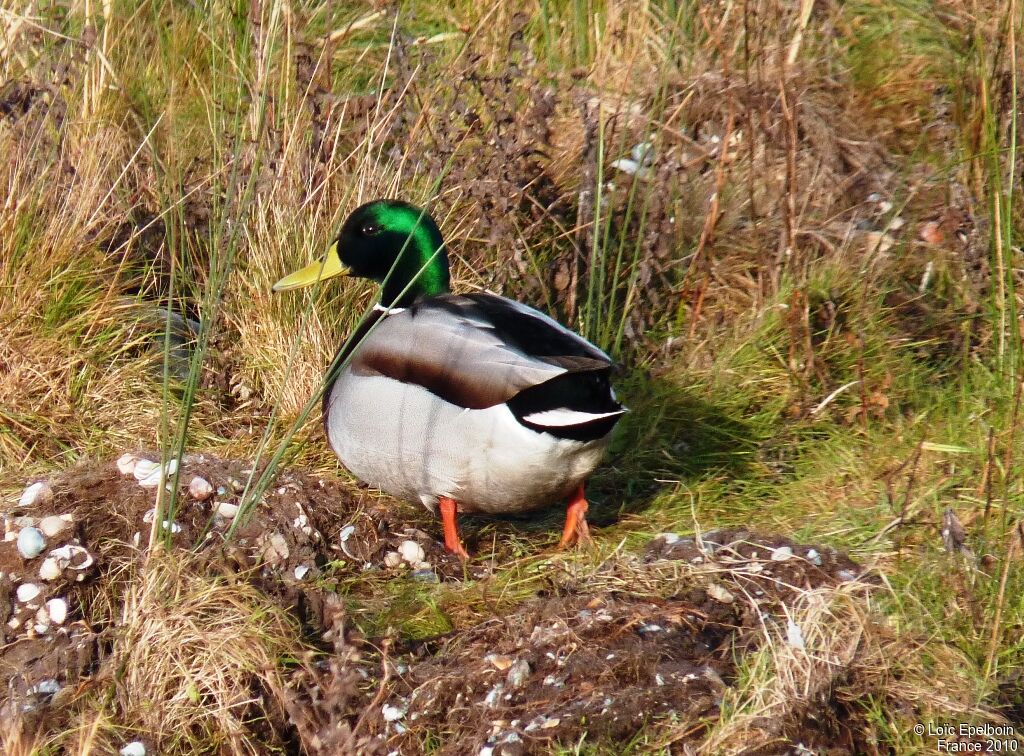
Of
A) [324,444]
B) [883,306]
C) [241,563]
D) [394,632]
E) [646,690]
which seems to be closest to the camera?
[646,690]

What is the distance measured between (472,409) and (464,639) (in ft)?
2.31

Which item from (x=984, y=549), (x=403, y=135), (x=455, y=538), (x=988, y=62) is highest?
(x=988, y=62)

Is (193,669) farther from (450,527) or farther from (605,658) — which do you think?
(450,527)

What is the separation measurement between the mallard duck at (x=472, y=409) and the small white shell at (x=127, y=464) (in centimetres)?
58

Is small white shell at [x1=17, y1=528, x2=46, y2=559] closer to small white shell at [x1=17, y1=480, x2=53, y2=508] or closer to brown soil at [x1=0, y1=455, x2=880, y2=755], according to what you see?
brown soil at [x1=0, y1=455, x2=880, y2=755]

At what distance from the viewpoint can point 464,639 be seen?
121 inches

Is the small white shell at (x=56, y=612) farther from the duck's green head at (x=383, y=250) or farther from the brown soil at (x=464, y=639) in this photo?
the duck's green head at (x=383, y=250)

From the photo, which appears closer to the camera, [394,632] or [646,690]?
[646,690]

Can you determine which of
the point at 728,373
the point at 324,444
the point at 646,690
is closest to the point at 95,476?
the point at 324,444

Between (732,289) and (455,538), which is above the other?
(732,289)

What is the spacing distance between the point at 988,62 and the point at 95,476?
3.35 m

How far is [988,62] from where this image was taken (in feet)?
15.5

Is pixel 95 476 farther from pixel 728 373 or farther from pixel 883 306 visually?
pixel 883 306

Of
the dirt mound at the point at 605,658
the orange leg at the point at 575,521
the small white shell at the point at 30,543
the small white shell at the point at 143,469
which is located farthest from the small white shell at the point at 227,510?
the orange leg at the point at 575,521
